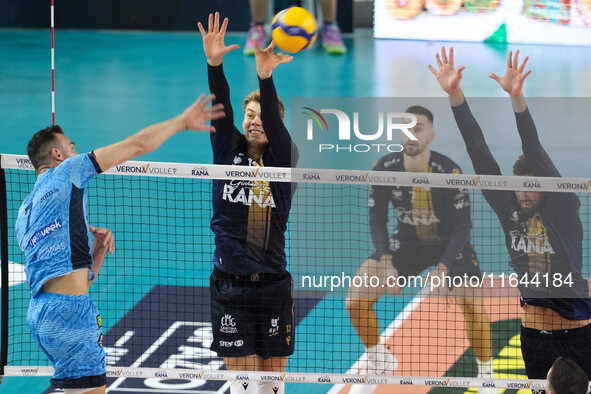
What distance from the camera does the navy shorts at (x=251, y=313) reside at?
5.87 meters

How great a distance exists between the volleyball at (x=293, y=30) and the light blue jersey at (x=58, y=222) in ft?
9.11

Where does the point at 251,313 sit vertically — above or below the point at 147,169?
below

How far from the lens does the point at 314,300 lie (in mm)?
8391

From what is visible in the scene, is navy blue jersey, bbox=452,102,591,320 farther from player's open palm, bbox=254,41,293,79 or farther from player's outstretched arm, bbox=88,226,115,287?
player's outstretched arm, bbox=88,226,115,287

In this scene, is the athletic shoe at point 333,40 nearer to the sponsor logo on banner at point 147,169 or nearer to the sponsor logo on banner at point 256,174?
the sponsor logo on banner at point 147,169

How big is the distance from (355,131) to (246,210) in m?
7.45

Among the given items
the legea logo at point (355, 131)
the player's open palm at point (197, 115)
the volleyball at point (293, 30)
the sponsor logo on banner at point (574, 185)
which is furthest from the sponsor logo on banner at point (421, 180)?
the legea logo at point (355, 131)

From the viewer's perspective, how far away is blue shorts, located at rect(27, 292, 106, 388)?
5.16 m

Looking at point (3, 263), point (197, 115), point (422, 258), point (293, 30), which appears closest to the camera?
point (197, 115)

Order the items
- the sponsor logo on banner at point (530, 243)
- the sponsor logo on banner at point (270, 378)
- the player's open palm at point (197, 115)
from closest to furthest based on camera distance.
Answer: the player's open palm at point (197, 115), the sponsor logo on banner at point (530, 243), the sponsor logo on banner at point (270, 378)

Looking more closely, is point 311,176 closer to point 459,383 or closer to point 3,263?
point 459,383

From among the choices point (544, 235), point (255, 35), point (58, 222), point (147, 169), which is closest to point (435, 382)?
point (544, 235)

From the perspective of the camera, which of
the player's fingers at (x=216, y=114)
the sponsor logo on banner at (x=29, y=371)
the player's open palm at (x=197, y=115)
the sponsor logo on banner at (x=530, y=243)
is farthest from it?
the sponsor logo on banner at (x=29, y=371)

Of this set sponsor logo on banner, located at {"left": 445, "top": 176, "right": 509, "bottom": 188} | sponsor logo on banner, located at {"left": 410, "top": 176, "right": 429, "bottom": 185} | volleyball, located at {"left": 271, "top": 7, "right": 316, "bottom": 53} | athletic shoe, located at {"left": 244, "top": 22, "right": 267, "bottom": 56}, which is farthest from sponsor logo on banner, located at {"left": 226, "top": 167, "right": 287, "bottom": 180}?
athletic shoe, located at {"left": 244, "top": 22, "right": 267, "bottom": 56}
